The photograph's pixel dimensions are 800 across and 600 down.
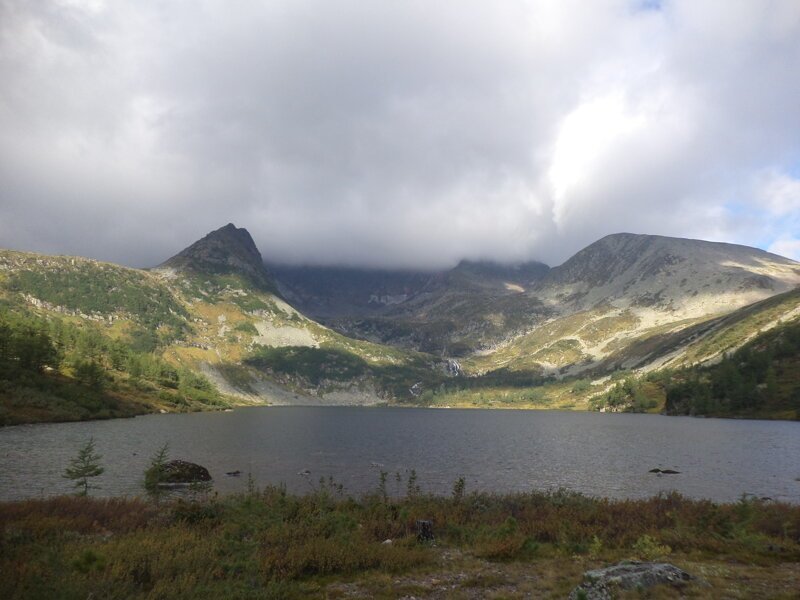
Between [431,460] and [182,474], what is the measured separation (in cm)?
4055

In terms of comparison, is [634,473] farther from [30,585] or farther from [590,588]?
[30,585]

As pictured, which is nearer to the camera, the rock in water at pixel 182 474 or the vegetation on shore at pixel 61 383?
the rock in water at pixel 182 474

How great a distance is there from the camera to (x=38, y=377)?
413 feet

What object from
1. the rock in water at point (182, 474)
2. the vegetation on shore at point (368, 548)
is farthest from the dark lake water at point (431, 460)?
the vegetation on shore at point (368, 548)

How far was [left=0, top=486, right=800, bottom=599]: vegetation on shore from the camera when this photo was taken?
561 inches

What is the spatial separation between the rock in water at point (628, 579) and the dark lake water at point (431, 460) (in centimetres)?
3677

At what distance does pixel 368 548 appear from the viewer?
19.9m

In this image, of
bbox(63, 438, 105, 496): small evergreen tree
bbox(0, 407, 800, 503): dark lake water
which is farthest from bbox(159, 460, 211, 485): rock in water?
bbox(63, 438, 105, 496): small evergreen tree

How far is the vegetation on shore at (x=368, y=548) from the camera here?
46.8ft

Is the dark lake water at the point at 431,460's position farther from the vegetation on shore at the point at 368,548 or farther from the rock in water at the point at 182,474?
the vegetation on shore at the point at 368,548

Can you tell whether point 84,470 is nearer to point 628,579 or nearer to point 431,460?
point 628,579

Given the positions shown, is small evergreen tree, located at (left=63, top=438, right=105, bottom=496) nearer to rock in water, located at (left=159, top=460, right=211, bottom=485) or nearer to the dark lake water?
the dark lake water

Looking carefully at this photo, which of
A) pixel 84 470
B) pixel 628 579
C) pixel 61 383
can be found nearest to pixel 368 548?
pixel 628 579

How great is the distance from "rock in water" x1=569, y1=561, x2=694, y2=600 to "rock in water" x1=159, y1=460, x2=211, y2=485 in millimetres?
48679
